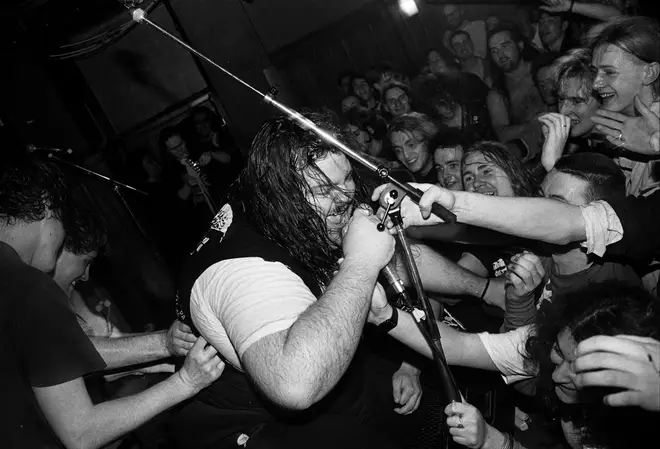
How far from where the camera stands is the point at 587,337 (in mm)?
1590

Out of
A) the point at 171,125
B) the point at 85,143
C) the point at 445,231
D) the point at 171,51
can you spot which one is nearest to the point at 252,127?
the point at 171,125

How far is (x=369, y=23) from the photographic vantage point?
849 centimetres

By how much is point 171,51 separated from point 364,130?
11.8ft

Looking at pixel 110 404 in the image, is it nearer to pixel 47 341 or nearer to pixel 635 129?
pixel 47 341

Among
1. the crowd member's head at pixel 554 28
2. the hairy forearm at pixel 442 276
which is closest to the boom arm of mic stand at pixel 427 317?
the hairy forearm at pixel 442 276

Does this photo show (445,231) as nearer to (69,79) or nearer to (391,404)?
(391,404)

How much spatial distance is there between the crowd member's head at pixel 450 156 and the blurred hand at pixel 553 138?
990 millimetres

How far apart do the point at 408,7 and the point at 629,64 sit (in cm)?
646

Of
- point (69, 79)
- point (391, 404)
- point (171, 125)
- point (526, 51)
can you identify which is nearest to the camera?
point (391, 404)

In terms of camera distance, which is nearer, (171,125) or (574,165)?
(574,165)

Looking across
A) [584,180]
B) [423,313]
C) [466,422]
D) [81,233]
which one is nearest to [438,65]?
[584,180]

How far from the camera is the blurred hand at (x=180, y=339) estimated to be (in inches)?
86.6

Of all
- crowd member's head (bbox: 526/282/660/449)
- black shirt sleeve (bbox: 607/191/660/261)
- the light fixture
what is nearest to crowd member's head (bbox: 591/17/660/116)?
black shirt sleeve (bbox: 607/191/660/261)

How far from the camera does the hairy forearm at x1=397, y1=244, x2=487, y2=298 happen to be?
8.55 feet
